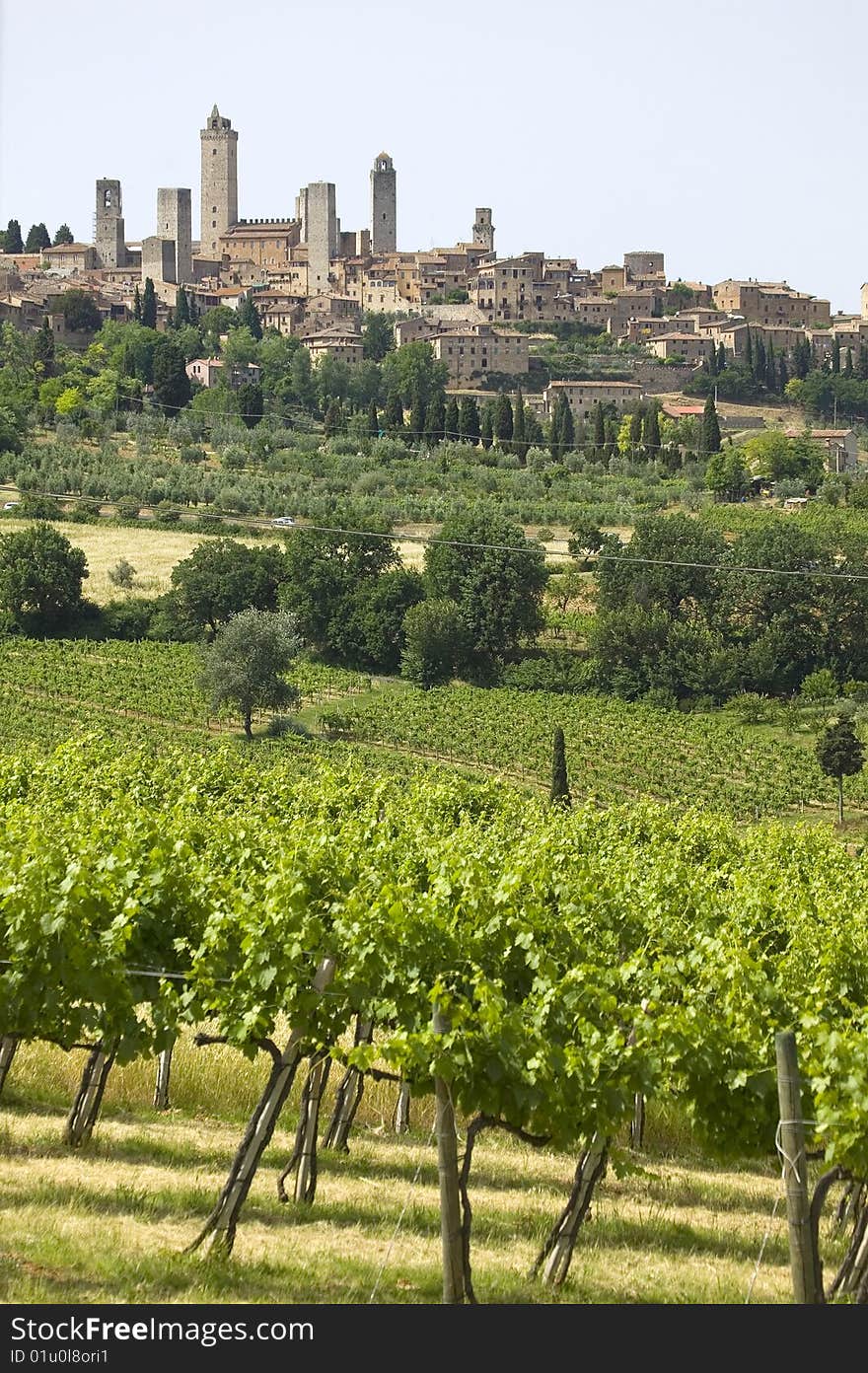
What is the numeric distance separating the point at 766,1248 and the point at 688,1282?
4.05ft

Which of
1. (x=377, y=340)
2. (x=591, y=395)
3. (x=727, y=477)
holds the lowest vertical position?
(x=727, y=477)

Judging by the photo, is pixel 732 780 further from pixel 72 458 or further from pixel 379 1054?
pixel 72 458

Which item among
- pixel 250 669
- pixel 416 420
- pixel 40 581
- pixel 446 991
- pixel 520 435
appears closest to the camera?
pixel 446 991

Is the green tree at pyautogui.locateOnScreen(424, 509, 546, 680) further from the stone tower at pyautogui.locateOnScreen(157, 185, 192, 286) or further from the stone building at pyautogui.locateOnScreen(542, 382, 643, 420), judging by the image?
the stone tower at pyautogui.locateOnScreen(157, 185, 192, 286)

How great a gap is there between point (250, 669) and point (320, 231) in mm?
89021

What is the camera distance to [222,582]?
4775cm

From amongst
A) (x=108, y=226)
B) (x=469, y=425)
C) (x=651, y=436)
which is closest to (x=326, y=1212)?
(x=469, y=425)

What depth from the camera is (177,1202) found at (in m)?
8.87

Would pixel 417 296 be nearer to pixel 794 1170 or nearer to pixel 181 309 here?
pixel 181 309

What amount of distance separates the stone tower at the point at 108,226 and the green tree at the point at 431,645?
282ft

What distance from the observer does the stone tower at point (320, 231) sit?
120 m

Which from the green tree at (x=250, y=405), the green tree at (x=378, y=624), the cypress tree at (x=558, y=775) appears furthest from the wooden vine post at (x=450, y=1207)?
the green tree at (x=250, y=405)

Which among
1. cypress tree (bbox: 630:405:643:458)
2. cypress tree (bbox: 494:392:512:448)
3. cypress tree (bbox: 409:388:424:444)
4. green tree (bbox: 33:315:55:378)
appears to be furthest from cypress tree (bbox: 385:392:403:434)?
green tree (bbox: 33:315:55:378)

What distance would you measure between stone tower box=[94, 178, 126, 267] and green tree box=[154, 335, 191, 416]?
44.5m
